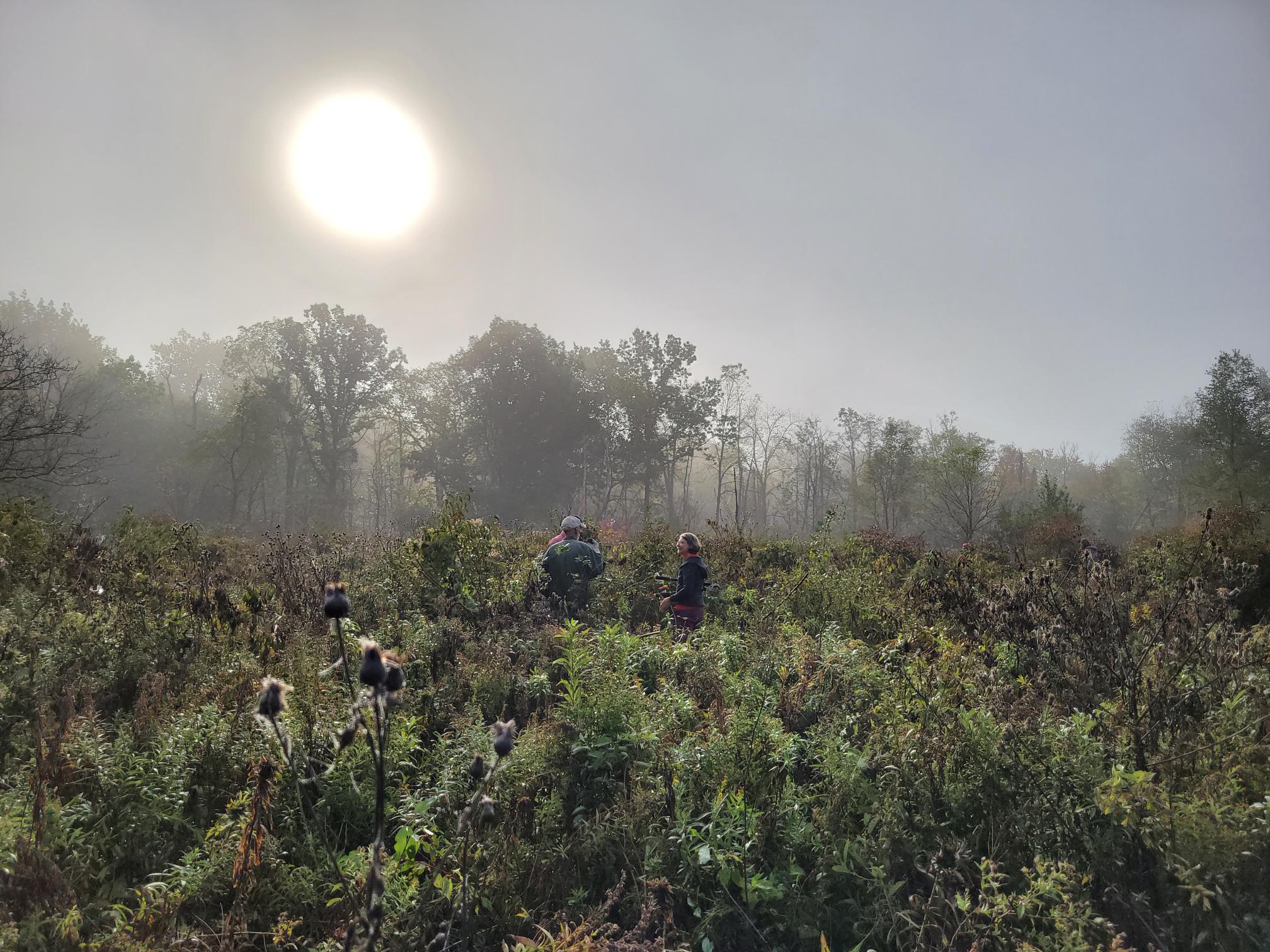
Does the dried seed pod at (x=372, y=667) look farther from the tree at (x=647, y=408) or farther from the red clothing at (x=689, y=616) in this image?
the tree at (x=647, y=408)

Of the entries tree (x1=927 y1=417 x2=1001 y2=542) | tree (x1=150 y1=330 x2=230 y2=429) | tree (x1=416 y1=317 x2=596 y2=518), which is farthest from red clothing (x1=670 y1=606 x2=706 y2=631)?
tree (x1=150 y1=330 x2=230 y2=429)

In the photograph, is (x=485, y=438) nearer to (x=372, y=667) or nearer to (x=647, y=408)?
(x=647, y=408)

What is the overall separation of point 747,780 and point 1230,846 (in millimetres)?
2088

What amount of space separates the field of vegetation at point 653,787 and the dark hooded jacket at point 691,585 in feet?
6.21

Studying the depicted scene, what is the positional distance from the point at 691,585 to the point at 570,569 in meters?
1.65

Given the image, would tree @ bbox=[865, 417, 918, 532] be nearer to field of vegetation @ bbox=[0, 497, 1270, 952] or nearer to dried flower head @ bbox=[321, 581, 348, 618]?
field of vegetation @ bbox=[0, 497, 1270, 952]

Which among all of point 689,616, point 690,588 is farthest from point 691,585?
point 689,616

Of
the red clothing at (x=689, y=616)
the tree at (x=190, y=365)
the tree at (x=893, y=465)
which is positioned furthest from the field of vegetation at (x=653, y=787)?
the tree at (x=190, y=365)

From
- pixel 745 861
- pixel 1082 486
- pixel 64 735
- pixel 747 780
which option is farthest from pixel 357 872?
pixel 1082 486

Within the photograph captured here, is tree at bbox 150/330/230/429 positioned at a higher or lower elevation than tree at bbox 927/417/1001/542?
higher

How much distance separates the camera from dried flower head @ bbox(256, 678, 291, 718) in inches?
53.1

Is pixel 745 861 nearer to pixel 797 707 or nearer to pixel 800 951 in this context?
pixel 800 951

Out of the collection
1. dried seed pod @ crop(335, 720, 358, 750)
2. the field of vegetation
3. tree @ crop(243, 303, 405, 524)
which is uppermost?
tree @ crop(243, 303, 405, 524)

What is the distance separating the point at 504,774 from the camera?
3.50 metres
